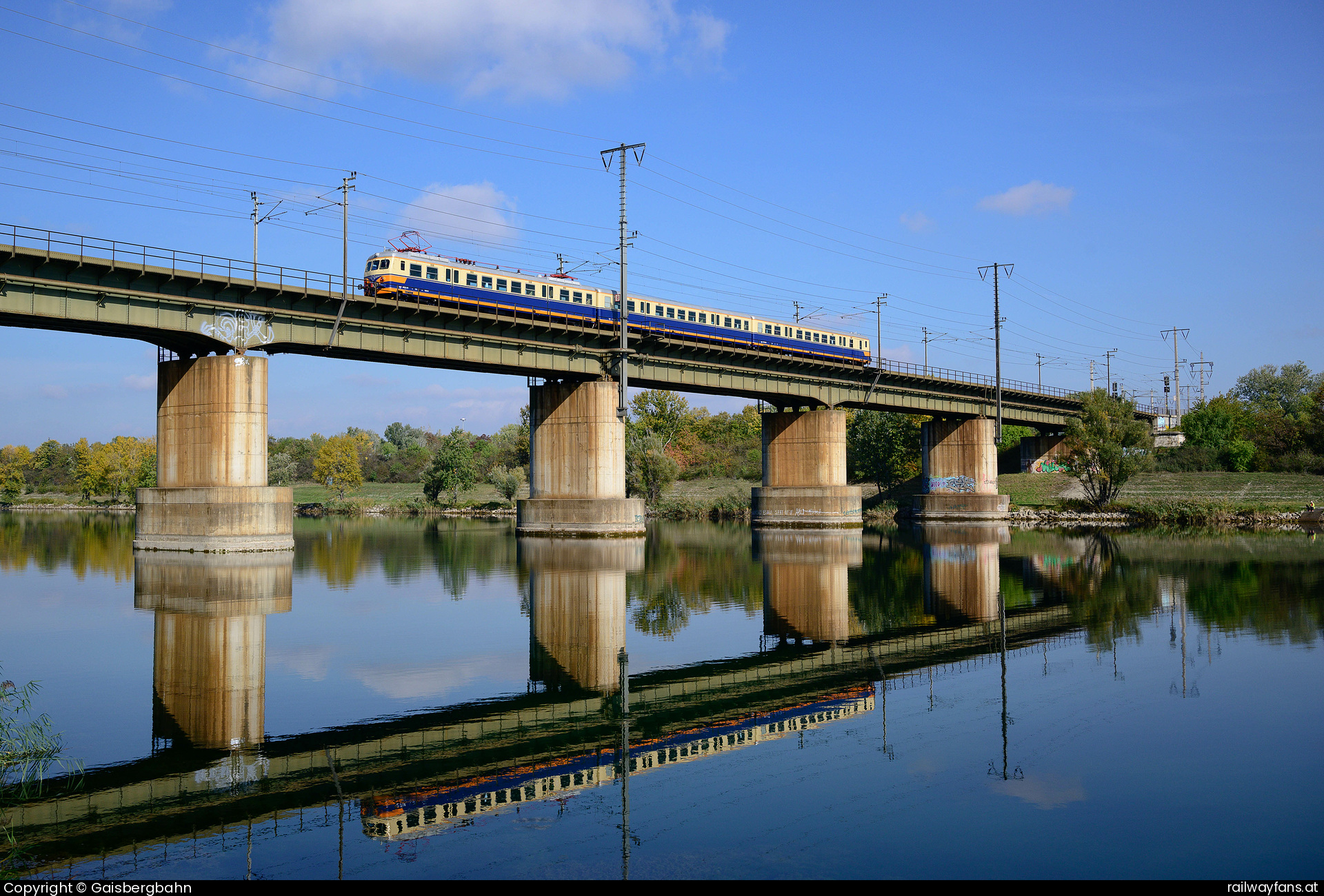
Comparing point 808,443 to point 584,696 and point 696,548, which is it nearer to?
point 696,548

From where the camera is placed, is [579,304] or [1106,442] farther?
[1106,442]

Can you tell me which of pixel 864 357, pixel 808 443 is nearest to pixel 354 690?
pixel 808 443

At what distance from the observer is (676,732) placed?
537 inches

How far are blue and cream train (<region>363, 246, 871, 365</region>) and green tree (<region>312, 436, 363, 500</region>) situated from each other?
83789 mm

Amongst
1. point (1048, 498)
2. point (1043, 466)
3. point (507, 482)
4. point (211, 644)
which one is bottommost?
point (211, 644)

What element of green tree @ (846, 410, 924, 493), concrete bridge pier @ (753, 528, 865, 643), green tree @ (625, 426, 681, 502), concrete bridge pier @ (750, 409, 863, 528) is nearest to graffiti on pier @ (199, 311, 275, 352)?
concrete bridge pier @ (753, 528, 865, 643)

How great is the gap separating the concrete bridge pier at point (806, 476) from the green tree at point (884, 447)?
2710 centimetres

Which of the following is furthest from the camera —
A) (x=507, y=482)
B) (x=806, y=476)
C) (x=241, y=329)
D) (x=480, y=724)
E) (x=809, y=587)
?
(x=507, y=482)

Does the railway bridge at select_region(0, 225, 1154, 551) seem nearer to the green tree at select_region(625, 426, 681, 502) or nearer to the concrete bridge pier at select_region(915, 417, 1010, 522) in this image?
the concrete bridge pier at select_region(915, 417, 1010, 522)

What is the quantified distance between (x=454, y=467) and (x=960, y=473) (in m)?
56.9

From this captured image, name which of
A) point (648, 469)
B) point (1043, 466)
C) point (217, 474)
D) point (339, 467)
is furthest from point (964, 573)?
point (339, 467)

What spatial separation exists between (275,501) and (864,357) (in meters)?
53.2

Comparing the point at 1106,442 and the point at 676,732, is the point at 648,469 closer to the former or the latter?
the point at 1106,442
